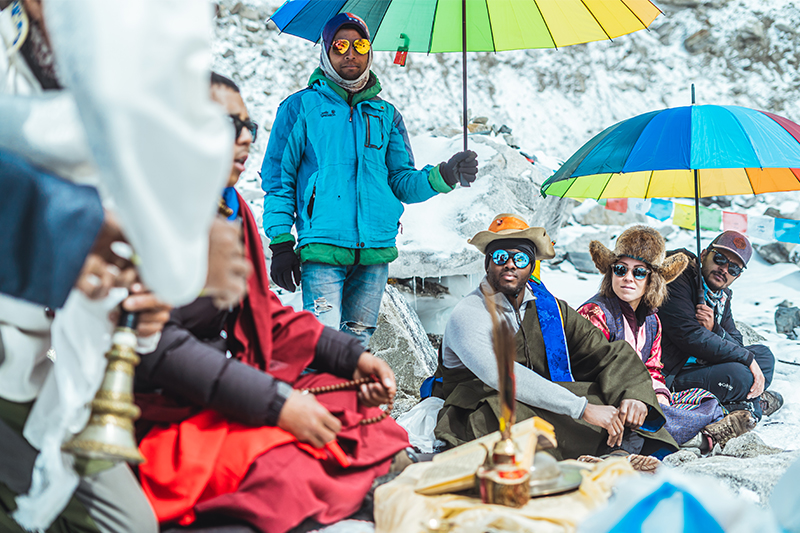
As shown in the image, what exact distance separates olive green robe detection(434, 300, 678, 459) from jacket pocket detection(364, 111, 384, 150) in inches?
43.6

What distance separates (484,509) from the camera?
1.36 metres

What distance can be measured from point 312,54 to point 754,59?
471 inches

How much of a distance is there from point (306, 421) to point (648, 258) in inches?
106

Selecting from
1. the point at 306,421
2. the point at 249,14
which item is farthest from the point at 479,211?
the point at 249,14

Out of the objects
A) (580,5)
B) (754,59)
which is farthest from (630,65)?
(580,5)

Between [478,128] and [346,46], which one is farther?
[478,128]

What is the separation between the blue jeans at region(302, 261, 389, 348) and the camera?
2.95m

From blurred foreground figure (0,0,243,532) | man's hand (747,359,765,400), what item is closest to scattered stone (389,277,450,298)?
man's hand (747,359,765,400)

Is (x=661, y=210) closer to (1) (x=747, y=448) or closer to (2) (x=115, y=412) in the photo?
(1) (x=747, y=448)

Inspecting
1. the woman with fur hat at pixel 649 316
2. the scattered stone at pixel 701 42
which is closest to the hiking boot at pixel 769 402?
the woman with fur hat at pixel 649 316

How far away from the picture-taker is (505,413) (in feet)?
4.75

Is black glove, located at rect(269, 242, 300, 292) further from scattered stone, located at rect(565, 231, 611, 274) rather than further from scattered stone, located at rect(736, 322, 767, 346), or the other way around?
scattered stone, located at rect(565, 231, 611, 274)

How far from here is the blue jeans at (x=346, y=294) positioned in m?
2.95

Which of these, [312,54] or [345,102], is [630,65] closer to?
[312,54]
